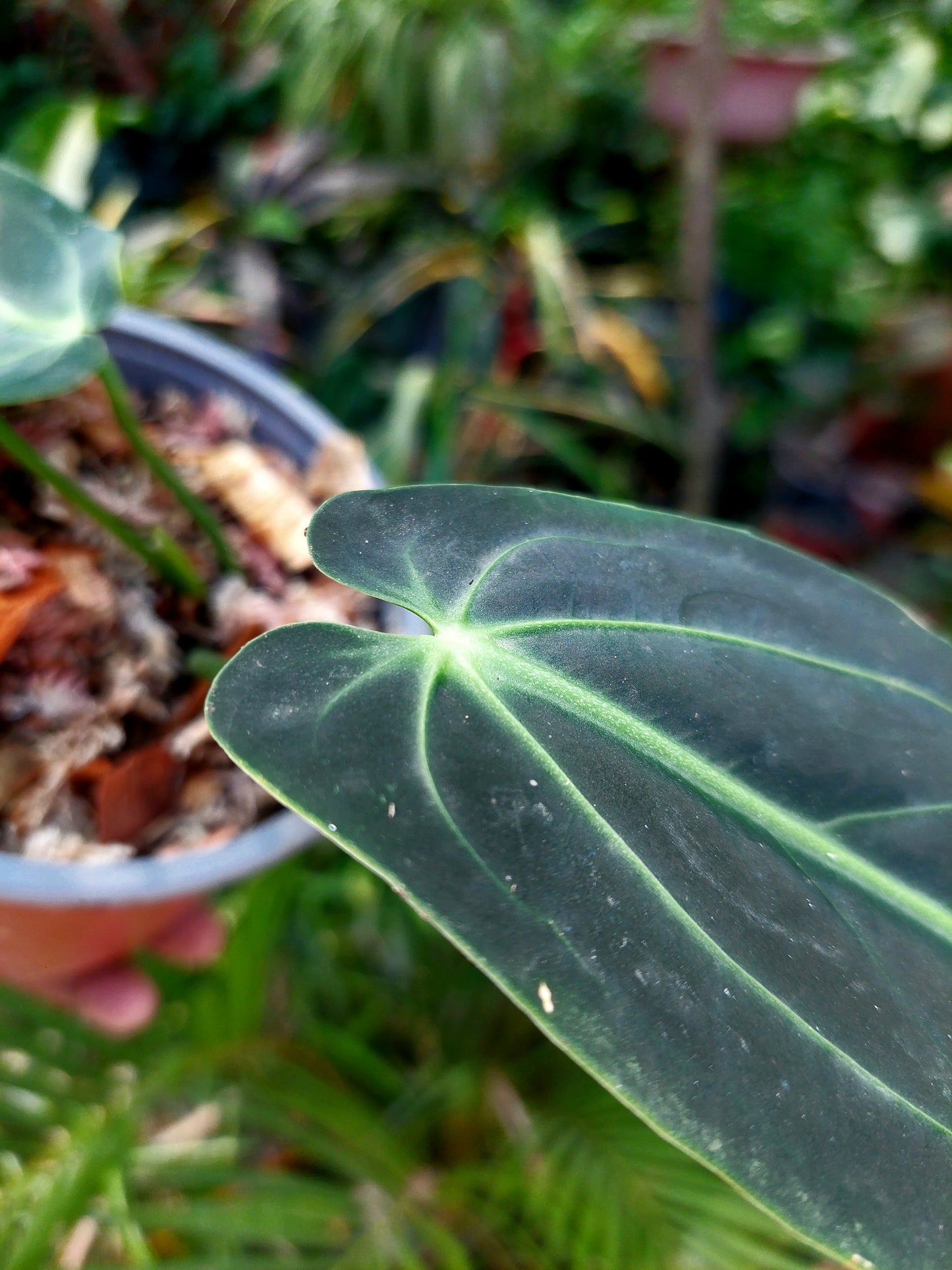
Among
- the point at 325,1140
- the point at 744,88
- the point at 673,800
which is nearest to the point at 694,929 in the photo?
the point at 673,800

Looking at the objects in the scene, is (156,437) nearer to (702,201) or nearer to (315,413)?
(315,413)

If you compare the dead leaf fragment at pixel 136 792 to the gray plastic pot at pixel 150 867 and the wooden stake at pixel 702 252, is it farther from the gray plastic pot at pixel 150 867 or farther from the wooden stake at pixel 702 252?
the wooden stake at pixel 702 252

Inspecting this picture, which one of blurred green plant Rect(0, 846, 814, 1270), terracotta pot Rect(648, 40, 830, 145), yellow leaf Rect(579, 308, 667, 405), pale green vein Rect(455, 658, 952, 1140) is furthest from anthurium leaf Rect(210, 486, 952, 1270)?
terracotta pot Rect(648, 40, 830, 145)

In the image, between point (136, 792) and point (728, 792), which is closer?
point (728, 792)

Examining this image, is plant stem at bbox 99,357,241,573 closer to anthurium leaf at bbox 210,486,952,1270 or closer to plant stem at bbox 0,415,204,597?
plant stem at bbox 0,415,204,597

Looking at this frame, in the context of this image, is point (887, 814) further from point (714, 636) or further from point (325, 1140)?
point (325, 1140)

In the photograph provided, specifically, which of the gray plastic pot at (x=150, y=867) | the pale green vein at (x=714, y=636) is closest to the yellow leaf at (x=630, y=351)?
the gray plastic pot at (x=150, y=867)
